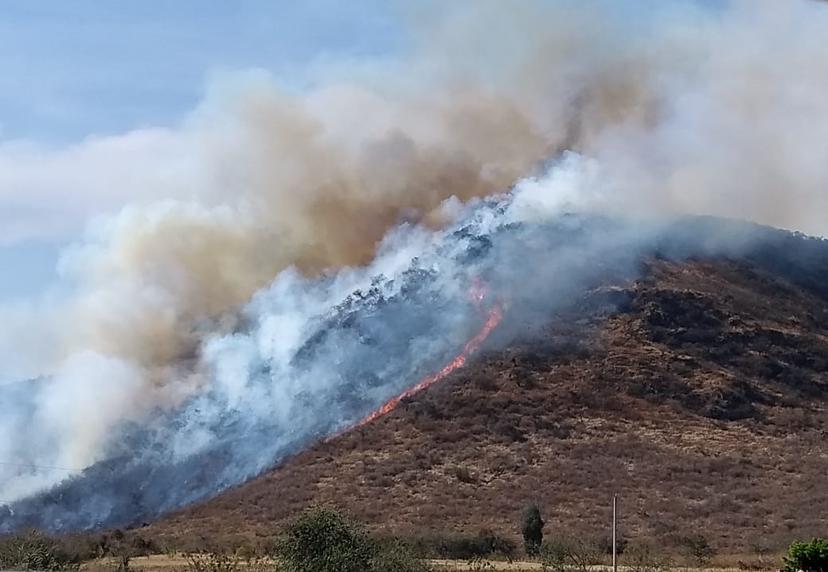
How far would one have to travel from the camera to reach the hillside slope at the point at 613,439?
2849 inches

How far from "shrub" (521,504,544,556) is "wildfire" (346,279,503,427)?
100ft

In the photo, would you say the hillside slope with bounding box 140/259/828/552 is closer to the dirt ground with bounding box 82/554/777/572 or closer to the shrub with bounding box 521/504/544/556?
the shrub with bounding box 521/504/544/556

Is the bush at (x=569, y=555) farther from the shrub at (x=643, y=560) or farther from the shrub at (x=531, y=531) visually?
the shrub at (x=643, y=560)

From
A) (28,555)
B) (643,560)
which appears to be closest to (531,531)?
(643,560)

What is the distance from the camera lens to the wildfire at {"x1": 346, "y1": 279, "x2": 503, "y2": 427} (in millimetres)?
94062

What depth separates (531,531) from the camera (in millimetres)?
60750

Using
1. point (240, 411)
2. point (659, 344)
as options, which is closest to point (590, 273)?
point (659, 344)

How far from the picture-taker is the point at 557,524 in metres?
69.8

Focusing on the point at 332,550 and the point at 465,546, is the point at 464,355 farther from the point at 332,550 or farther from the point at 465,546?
the point at 332,550

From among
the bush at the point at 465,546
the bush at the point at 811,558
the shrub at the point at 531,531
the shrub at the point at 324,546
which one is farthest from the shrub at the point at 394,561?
the shrub at the point at 531,531

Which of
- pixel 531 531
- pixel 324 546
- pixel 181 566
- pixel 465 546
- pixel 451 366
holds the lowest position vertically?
pixel 465 546

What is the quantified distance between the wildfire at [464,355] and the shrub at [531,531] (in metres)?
30.6

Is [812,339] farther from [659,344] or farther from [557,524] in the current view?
[557,524]

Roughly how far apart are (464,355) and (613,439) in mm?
19576
